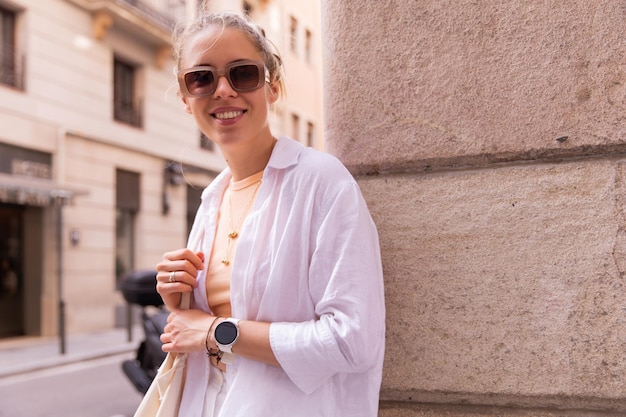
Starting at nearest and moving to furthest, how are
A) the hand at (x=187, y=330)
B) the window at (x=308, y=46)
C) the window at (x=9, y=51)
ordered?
the hand at (x=187, y=330) → the window at (x=9, y=51) → the window at (x=308, y=46)

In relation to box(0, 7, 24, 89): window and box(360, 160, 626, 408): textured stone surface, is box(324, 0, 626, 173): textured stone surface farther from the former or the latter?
box(0, 7, 24, 89): window

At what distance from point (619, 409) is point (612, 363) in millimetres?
116

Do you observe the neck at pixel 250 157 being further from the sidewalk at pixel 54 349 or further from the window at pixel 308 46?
the window at pixel 308 46

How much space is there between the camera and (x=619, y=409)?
1630 millimetres

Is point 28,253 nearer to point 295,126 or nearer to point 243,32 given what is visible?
point 295,126

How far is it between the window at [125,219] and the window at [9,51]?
3512 mm

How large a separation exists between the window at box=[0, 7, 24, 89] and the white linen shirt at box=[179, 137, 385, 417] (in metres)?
12.5

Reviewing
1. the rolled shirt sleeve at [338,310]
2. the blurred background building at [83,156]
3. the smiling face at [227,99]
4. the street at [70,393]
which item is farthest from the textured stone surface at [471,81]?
the blurred background building at [83,156]

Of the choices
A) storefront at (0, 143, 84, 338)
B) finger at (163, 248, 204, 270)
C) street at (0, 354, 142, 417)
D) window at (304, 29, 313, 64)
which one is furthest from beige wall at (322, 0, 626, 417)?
window at (304, 29, 313, 64)

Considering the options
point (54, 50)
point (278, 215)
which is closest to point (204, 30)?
point (278, 215)

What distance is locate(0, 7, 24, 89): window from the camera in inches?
490

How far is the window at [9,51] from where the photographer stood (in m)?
12.5

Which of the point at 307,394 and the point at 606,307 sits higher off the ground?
the point at 606,307

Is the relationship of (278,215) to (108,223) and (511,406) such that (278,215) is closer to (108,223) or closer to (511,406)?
(511,406)
